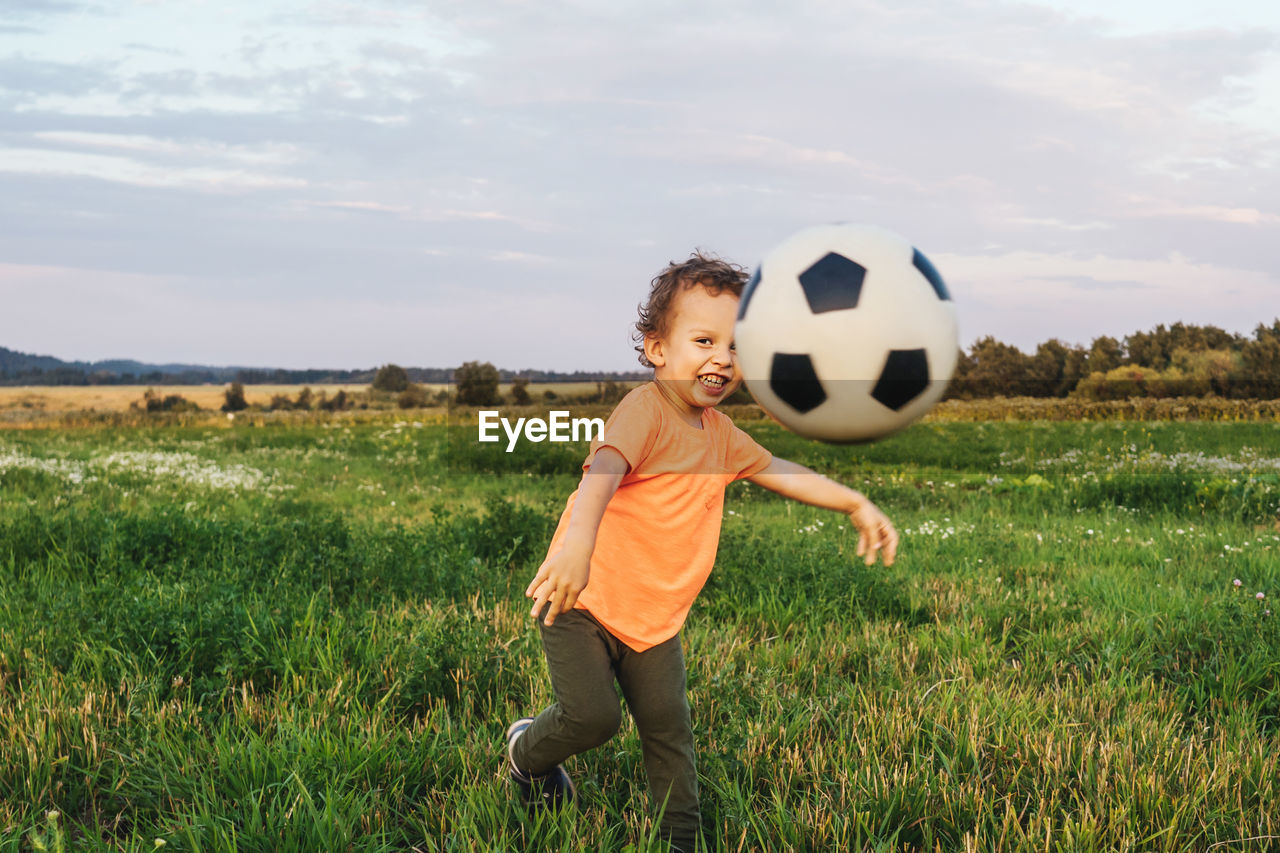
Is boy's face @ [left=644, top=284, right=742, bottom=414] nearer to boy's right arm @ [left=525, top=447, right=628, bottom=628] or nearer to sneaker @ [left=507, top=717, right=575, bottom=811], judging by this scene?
boy's right arm @ [left=525, top=447, right=628, bottom=628]

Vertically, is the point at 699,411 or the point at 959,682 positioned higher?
the point at 699,411

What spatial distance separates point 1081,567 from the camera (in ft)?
21.5

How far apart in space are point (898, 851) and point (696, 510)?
1.34 meters

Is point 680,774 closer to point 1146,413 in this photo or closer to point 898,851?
point 898,851

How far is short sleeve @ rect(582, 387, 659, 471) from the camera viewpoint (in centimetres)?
281

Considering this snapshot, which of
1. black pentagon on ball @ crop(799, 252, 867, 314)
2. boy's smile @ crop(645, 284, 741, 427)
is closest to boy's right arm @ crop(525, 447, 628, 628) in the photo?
boy's smile @ crop(645, 284, 741, 427)

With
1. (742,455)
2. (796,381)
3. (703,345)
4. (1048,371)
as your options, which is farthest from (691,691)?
(1048,371)

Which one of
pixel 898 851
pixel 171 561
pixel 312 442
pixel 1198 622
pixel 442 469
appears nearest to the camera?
pixel 898 851

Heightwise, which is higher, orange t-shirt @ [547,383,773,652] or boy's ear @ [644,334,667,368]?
boy's ear @ [644,334,667,368]

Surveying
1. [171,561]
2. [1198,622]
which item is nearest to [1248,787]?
[1198,622]

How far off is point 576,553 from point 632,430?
49 centimetres

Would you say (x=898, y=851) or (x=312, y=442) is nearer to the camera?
(x=898, y=851)

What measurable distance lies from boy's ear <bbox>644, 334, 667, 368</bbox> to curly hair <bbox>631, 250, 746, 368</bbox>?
1cm

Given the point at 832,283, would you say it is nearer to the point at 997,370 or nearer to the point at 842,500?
the point at 842,500
